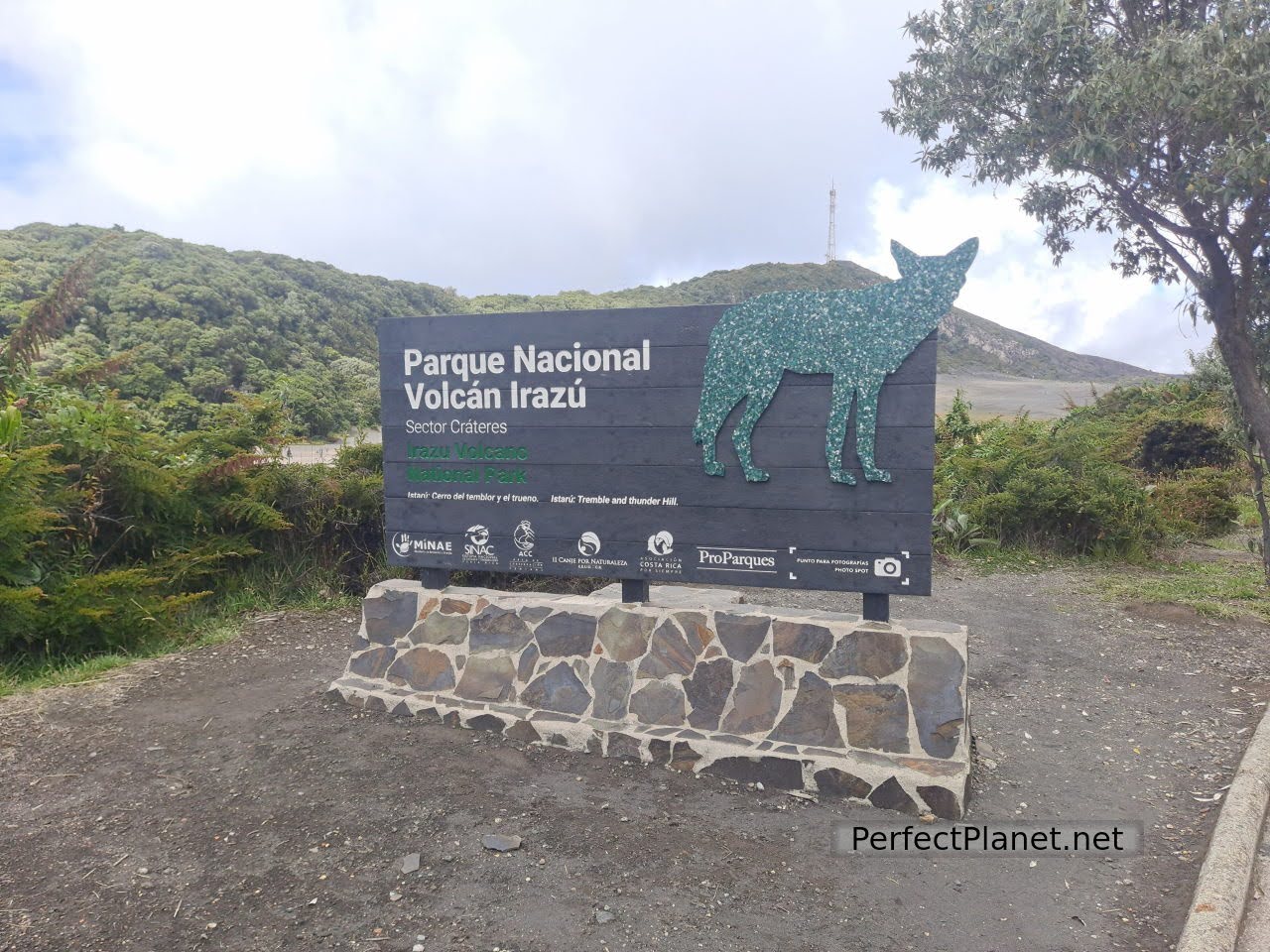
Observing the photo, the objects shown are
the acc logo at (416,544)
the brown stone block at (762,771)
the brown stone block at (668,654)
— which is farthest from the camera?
the acc logo at (416,544)

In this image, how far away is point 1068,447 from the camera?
1125cm

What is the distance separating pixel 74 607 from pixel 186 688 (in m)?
1.12

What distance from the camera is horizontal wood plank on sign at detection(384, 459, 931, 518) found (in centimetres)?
421

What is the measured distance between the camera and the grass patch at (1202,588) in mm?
7794

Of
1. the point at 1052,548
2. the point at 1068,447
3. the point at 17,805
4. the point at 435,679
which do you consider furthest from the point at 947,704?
the point at 1068,447

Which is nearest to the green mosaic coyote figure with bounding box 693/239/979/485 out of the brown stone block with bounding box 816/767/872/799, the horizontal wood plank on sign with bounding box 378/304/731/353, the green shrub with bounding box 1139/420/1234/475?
the horizontal wood plank on sign with bounding box 378/304/731/353

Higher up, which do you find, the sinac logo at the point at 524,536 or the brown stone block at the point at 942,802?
the sinac logo at the point at 524,536

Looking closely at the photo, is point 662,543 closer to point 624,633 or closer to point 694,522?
point 694,522

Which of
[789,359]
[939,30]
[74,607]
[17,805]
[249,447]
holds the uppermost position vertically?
[939,30]

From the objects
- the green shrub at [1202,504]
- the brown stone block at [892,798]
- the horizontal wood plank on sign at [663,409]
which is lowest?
the brown stone block at [892,798]

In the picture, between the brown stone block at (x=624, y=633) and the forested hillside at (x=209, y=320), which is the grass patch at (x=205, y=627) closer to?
the brown stone block at (x=624, y=633)

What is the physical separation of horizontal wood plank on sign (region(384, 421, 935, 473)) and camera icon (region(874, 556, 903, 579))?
464mm

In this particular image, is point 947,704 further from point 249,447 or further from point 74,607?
point 249,447

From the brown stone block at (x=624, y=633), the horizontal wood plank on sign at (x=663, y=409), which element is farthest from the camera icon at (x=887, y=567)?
the brown stone block at (x=624, y=633)
